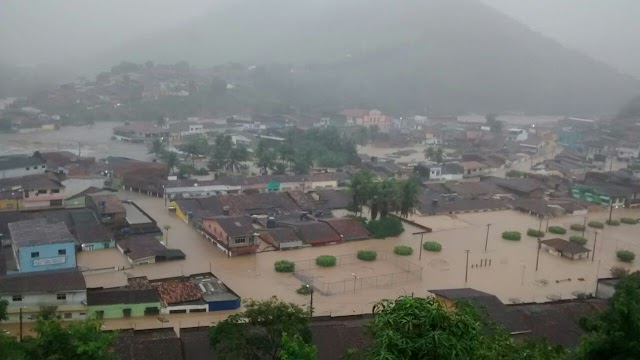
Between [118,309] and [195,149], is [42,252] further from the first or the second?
[195,149]

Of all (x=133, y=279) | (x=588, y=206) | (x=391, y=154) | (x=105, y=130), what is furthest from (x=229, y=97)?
(x=133, y=279)

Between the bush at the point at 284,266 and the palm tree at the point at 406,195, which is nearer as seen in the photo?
the bush at the point at 284,266

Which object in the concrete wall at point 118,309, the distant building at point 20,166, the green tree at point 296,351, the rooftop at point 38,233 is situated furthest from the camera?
the distant building at point 20,166

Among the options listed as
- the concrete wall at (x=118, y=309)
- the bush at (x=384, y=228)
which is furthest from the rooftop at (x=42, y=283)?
the bush at (x=384, y=228)

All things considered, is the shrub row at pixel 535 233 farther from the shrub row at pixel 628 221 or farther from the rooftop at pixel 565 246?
the shrub row at pixel 628 221

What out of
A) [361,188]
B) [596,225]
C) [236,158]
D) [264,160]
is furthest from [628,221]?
[236,158]

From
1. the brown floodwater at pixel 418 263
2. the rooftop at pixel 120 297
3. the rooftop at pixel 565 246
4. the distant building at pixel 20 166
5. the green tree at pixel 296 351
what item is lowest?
the brown floodwater at pixel 418 263
